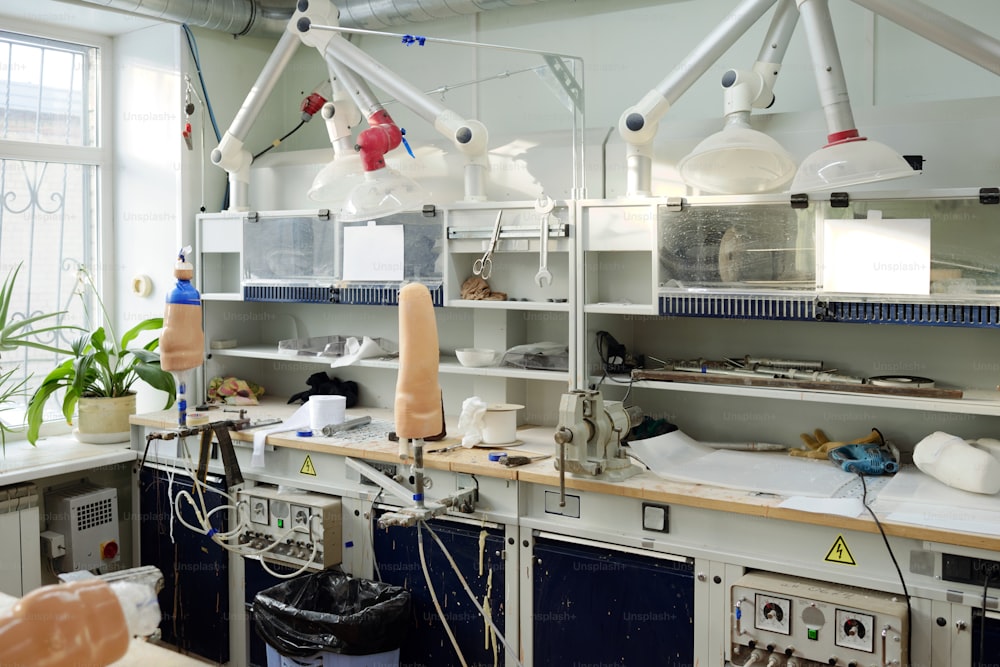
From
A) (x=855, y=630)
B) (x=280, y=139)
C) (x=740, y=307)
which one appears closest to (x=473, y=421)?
(x=740, y=307)

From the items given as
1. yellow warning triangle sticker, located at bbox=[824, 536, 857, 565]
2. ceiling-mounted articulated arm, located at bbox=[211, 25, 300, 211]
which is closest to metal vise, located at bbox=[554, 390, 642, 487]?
yellow warning triangle sticker, located at bbox=[824, 536, 857, 565]

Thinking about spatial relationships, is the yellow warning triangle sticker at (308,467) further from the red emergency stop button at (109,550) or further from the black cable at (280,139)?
the black cable at (280,139)

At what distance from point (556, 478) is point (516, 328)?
100 cm

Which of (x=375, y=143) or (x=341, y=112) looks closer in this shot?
(x=375, y=143)

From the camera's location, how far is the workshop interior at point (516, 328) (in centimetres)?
251

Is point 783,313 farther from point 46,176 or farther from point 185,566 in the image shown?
point 46,176

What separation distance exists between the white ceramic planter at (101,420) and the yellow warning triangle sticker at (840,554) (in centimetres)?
304

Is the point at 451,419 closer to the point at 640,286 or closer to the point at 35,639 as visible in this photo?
the point at 640,286

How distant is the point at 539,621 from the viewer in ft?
9.36

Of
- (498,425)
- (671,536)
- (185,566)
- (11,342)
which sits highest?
(11,342)

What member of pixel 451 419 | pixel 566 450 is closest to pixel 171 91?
pixel 451 419

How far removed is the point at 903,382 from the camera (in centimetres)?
278

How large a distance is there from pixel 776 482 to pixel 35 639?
6.85 ft

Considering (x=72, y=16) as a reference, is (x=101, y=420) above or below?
below
